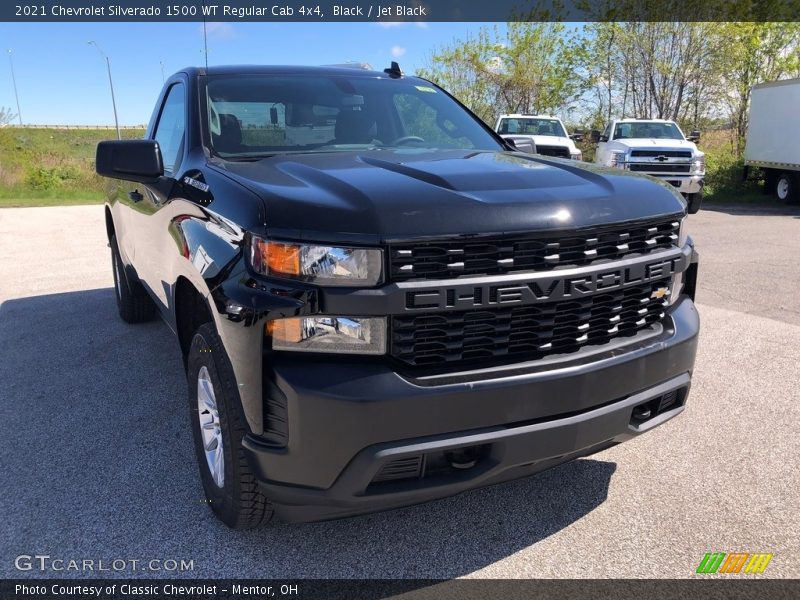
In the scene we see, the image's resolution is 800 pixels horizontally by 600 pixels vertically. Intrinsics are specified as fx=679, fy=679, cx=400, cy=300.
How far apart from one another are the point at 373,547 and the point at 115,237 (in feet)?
12.7

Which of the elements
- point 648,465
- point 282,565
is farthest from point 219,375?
point 648,465

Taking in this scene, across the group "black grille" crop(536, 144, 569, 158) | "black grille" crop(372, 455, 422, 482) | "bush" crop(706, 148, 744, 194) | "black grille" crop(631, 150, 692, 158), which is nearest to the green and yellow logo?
"black grille" crop(372, 455, 422, 482)

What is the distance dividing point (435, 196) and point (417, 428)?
2.42ft

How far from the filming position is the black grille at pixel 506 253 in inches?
81.0

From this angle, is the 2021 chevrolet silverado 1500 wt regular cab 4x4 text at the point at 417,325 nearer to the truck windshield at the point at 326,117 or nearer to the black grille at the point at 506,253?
the black grille at the point at 506,253

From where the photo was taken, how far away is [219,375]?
2.34 m

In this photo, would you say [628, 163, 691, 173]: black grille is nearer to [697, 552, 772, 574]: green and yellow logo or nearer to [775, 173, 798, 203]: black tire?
[775, 173, 798, 203]: black tire

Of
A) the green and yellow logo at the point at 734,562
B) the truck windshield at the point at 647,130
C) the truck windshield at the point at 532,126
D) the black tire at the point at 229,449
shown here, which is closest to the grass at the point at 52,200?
the truck windshield at the point at 532,126

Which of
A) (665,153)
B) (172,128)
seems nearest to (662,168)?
(665,153)

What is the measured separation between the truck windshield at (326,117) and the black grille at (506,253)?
1296mm

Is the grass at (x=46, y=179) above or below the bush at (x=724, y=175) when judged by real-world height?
below

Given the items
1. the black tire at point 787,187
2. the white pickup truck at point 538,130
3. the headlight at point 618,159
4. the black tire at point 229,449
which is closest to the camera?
the black tire at point 229,449

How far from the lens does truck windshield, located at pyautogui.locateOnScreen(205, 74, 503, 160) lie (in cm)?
322

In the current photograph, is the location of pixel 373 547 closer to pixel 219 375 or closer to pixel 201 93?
pixel 219 375
